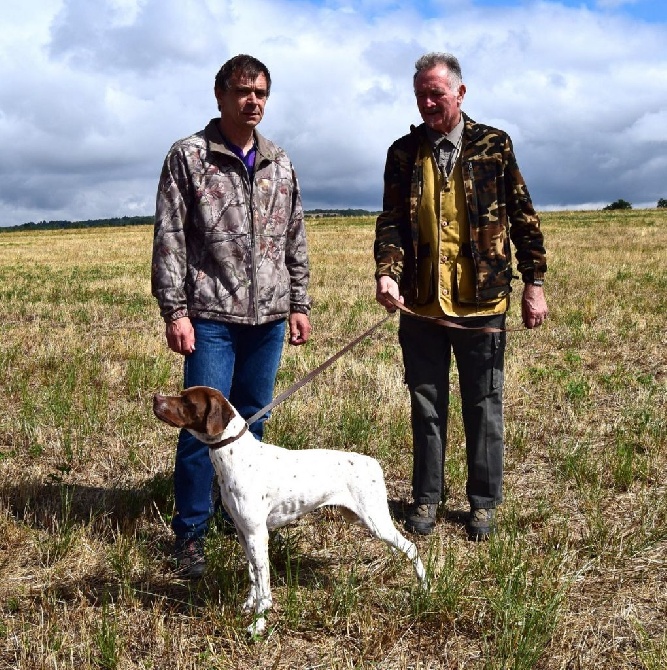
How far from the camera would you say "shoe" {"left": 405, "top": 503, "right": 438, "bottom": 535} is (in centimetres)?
457

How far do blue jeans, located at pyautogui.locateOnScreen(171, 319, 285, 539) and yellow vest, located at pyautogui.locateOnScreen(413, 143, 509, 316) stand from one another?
0.98 meters

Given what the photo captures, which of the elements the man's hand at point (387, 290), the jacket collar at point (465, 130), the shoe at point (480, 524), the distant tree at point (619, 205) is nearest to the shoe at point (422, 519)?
the shoe at point (480, 524)

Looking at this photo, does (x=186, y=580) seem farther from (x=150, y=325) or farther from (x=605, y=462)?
(x=150, y=325)

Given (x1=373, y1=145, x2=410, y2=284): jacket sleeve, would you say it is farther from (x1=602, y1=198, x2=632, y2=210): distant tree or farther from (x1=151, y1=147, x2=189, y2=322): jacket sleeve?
(x1=602, y1=198, x2=632, y2=210): distant tree

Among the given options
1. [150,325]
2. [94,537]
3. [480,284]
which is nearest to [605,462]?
[480,284]

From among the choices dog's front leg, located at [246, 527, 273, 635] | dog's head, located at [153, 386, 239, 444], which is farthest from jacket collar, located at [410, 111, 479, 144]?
dog's front leg, located at [246, 527, 273, 635]

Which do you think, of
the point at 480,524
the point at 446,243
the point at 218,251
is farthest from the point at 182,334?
the point at 480,524

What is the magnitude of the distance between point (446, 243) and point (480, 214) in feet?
0.86

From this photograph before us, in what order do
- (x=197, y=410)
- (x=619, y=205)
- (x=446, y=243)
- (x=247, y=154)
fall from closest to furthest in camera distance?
1. (x=197, y=410)
2. (x=247, y=154)
3. (x=446, y=243)
4. (x=619, y=205)

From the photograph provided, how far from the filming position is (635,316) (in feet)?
35.7

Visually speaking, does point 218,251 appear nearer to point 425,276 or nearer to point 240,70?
point 240,70

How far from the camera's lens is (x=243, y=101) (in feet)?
12.8

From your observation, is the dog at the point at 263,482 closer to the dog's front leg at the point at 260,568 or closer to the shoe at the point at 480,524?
the dog's front leg at the point at 260,568

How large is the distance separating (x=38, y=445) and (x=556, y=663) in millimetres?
4083
